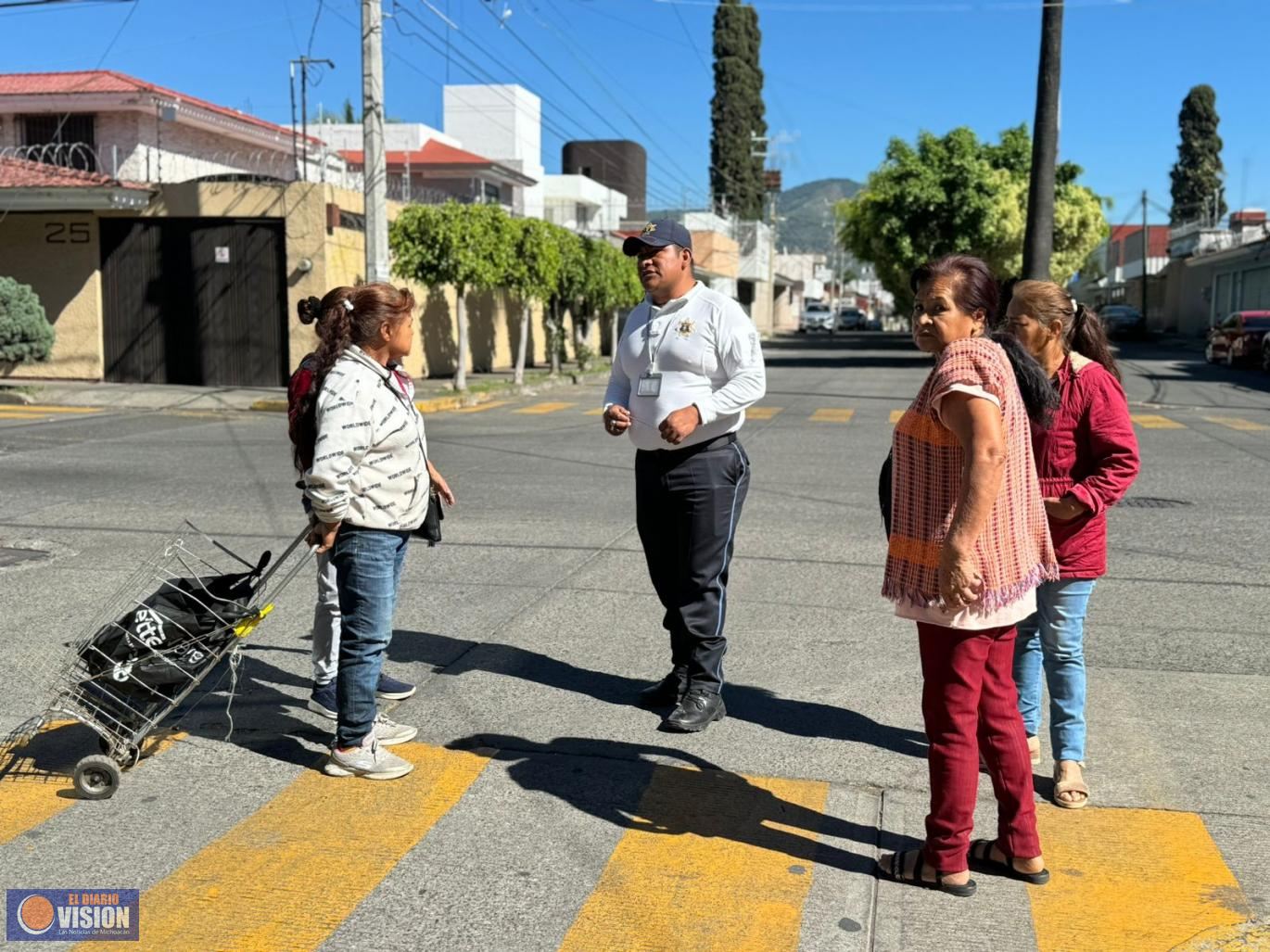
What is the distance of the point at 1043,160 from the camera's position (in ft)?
71.9

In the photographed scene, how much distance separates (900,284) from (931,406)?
4108cm

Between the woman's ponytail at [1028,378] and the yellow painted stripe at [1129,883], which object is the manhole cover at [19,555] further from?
the woman's ponytail at [1028,378]

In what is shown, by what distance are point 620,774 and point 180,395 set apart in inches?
787

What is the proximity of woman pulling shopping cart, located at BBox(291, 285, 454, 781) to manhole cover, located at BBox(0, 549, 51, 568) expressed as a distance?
4421 mm

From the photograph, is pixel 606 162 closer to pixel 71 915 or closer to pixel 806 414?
pixel 806 414

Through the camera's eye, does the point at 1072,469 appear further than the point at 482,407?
No

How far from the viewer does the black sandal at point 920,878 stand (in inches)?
147

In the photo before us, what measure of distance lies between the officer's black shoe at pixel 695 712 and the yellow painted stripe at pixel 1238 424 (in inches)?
581

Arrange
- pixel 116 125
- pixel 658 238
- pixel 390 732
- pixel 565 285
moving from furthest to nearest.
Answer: pixel 565 285 < pixel 116 125 < pixel 658 238 < pixel 390 732

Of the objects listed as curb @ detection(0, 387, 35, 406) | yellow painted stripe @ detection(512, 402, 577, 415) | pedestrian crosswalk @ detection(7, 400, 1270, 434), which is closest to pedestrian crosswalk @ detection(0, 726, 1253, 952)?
pedestrian crosswalk @ detection(7, 400, 1270, 434)

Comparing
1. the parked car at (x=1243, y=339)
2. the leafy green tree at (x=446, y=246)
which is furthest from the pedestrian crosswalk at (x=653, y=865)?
the parked car at (x=1243, y=339)

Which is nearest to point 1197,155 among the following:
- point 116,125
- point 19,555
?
point 116,125

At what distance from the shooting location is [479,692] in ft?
18.5

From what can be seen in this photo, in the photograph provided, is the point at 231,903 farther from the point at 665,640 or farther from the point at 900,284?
the point at 900,284
